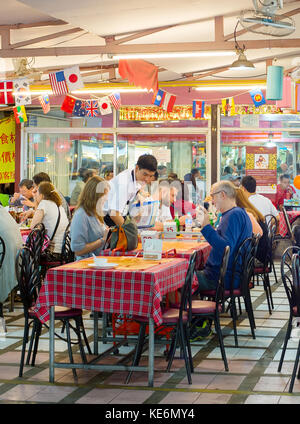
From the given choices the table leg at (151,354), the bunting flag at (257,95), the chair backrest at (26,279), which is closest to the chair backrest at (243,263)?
the table leg at (151,354)

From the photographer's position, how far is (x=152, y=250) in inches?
219

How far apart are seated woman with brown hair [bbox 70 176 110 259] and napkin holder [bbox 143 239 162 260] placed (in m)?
1.29

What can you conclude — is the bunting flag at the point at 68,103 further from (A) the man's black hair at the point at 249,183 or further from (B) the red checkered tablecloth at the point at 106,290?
(B) the red checkered tablecloth at the point at 106,290

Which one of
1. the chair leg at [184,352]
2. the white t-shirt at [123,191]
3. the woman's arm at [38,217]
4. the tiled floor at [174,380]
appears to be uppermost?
the white t-shirt at [123,191]

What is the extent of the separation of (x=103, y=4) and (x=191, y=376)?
4.44 metres

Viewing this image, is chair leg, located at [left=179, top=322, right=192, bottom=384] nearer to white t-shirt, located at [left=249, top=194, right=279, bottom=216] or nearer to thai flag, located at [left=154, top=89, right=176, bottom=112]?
white t-shirt, located at [left=249, top=194, right=279, bottom=216]

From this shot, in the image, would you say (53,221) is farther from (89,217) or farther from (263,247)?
(263,247)

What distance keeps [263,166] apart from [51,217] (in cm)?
696

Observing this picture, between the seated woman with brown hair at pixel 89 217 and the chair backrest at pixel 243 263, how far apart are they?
4.35 ft

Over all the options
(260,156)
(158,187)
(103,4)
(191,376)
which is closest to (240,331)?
(191,376)

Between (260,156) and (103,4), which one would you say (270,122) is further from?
(103,4)

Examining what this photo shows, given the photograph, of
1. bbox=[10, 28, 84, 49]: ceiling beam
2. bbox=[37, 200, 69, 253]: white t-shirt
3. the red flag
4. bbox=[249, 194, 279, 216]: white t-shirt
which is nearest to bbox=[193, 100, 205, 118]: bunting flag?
the red flag

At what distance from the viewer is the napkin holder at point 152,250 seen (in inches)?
219

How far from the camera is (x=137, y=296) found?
477cm
